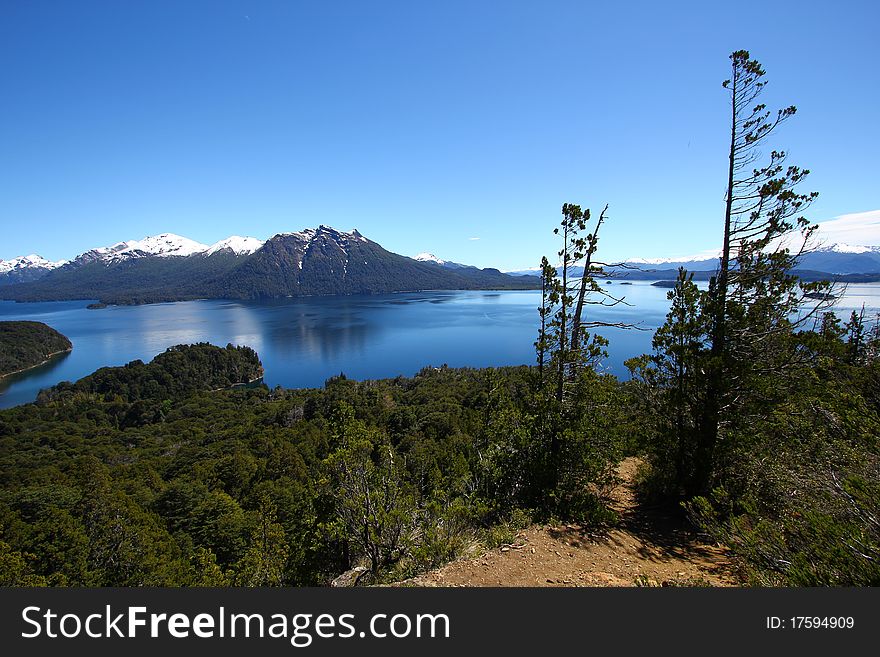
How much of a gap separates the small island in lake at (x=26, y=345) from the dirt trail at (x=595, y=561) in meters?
161

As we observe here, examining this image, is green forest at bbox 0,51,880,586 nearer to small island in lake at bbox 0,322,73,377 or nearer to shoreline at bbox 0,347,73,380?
shoreline at bbox 0,347,73,380

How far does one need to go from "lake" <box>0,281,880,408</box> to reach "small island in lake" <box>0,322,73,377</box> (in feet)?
17.1

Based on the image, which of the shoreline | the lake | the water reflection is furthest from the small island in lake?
the lake

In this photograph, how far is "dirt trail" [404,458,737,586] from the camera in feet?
17.9

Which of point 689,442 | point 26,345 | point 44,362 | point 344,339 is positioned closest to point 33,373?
point 44,362

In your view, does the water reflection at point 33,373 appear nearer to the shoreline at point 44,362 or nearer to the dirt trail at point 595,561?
the shoreline at point 44,362

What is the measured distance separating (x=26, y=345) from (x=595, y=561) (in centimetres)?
17473

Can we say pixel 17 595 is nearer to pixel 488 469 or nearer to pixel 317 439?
pixel 488 469

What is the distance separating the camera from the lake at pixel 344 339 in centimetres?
9238

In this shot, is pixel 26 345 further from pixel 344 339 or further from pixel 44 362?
pixel 344 339

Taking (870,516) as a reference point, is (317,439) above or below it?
below

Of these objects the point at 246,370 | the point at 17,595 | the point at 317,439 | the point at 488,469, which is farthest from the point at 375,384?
the point at 17,595

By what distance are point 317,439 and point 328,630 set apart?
152 feet

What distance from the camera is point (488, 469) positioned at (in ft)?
31.5
